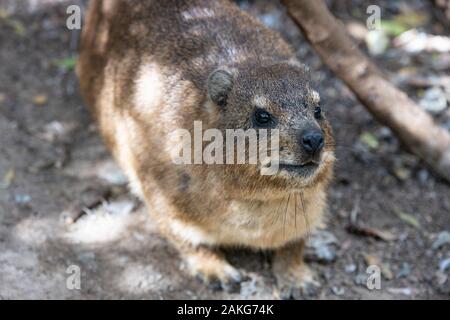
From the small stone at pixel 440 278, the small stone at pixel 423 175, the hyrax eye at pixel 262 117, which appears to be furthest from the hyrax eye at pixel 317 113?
the small stone at pixel 423 175

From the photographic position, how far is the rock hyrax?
5086mm

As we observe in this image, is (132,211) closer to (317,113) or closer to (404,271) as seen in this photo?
(317,113)

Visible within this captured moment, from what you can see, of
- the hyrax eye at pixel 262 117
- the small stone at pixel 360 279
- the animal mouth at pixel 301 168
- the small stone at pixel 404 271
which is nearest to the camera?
the animal mouth at pixel 301 168

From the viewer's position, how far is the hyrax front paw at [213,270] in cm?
607

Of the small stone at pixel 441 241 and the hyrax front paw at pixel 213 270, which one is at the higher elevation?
the small stone at pixel 441 241

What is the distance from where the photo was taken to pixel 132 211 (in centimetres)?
683

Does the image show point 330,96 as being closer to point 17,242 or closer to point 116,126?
point 116,126

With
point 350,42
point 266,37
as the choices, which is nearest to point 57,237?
point 266,37

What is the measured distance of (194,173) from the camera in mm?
5602

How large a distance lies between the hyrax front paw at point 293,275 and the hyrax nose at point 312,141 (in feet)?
5.48

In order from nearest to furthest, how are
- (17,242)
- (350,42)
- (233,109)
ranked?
(233,109)
(17,242)
(350,42)

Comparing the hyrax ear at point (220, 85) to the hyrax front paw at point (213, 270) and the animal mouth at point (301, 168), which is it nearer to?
the animal mouth at point (301, 168)

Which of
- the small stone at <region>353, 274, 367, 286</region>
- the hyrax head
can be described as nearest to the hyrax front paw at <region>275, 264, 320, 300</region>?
the small stone at <region>353, 274, 367, 286</region>

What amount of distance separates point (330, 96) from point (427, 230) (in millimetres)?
2528
